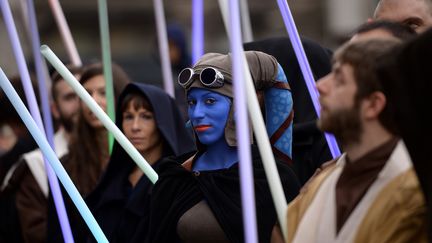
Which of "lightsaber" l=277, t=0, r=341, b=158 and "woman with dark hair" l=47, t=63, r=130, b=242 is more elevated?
"lightsaber" l=277, t=0, r=341, b=158

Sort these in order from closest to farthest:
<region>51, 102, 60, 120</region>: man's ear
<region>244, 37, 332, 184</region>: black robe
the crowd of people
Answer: the crowd of people
<region>244, 37, 332, 184</region>: black robe
<region>51, 102, 60, 120</region>: man's ear

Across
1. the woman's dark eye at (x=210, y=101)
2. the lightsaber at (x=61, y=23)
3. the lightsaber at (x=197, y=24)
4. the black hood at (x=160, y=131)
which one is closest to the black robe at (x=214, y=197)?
the woman's dark eye at (x=210, y=101)

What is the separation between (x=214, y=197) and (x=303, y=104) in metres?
1.16

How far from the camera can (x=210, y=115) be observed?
16.7 ft

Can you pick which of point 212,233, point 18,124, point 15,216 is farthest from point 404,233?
point 18,124

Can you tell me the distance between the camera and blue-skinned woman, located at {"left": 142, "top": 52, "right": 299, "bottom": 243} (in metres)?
5.00

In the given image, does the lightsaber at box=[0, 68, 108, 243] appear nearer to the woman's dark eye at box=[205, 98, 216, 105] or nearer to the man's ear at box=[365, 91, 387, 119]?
the woman's dark eye at box=[205, 98, 216, 105]

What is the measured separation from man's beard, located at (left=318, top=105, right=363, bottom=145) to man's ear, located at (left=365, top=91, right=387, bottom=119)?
0.10ft

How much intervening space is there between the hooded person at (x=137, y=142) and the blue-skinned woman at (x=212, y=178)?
1174 millimetres

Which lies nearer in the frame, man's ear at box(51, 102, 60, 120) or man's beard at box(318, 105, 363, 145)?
man's beard at box(318, 105, 363, 145)

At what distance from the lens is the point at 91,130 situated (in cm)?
730

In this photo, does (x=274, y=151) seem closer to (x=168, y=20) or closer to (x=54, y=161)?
(x=54, y=161)

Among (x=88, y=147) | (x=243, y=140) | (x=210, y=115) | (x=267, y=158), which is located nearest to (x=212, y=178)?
(x=210, y=115)

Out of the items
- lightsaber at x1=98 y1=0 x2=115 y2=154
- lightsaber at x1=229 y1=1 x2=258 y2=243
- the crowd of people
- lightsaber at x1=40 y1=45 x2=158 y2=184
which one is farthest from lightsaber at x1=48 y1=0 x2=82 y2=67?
lightsaber at x1=229 y1=1 x2=258 y2=243
